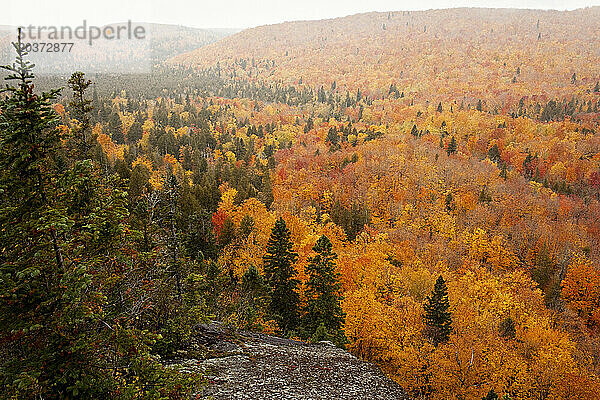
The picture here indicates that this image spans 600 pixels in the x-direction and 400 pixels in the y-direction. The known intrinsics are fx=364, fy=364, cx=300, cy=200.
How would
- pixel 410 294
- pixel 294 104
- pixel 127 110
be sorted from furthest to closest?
pixel 294 104 < pixel 127 110 < pixel 410 294

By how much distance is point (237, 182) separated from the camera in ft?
237

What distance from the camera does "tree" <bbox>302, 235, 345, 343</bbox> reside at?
34250mm

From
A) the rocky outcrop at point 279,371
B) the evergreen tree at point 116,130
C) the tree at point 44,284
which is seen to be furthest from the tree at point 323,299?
the evergreen tree at point 116,130

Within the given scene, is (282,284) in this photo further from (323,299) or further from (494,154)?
(494,154)

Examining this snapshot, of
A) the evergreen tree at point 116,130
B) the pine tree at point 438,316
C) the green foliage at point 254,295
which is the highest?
the evergreen tree at point 116,130

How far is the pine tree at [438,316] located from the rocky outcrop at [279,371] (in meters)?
14.9

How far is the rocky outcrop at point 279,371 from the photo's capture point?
18219 mm

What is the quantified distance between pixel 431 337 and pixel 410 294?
402 inches

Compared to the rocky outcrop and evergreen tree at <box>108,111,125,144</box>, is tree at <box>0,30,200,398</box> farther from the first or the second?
evergreen tree at <box>108,111,125,144</box>

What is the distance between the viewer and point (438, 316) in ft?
122

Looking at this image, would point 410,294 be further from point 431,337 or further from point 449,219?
point 449,219

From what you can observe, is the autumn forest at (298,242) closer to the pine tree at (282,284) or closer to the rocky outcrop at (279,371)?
the pine tree at (282,284)

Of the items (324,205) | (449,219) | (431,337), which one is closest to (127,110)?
(324,205)

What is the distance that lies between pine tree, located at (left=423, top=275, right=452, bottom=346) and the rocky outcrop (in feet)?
48.9
